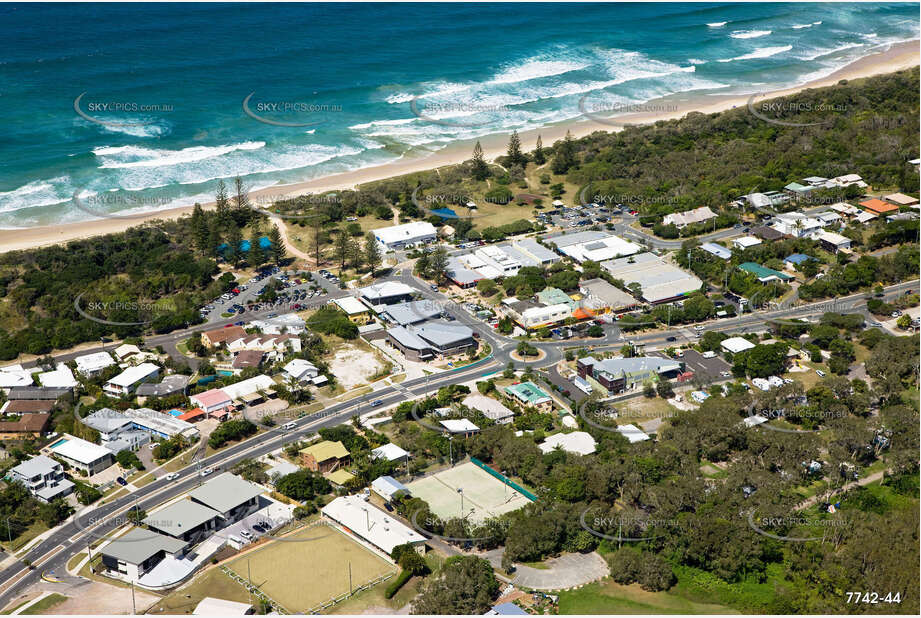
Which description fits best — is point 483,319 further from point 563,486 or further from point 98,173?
point 98,173

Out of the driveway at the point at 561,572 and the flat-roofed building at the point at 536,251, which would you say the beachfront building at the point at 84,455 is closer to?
the driveway at the point at 561,572

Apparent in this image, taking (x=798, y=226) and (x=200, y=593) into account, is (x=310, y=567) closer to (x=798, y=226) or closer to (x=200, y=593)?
(x=200, y=593)

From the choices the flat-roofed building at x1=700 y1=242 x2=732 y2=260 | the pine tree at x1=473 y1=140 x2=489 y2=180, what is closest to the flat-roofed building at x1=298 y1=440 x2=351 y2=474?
the flat-roofed building at x1=700 y1=242 x2=732 y2=260

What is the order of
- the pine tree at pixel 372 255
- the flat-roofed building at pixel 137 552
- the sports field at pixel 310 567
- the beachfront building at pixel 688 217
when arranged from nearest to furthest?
the sports field at pixel 310 567 < the flat-roofed building at pixel 137 552 < the pine tree at pixel 372 255 < the beachfront building at pixel 688 217

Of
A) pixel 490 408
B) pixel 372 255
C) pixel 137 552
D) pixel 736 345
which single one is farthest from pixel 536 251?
pixel 137 552

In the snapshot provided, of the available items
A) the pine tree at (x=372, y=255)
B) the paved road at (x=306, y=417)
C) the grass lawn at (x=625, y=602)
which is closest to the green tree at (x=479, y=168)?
the pine tree at (x=372, y=255)

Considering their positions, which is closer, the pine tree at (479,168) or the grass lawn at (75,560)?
the grass lawn at (75,560)

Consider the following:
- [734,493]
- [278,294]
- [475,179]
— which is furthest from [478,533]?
[475,179]
